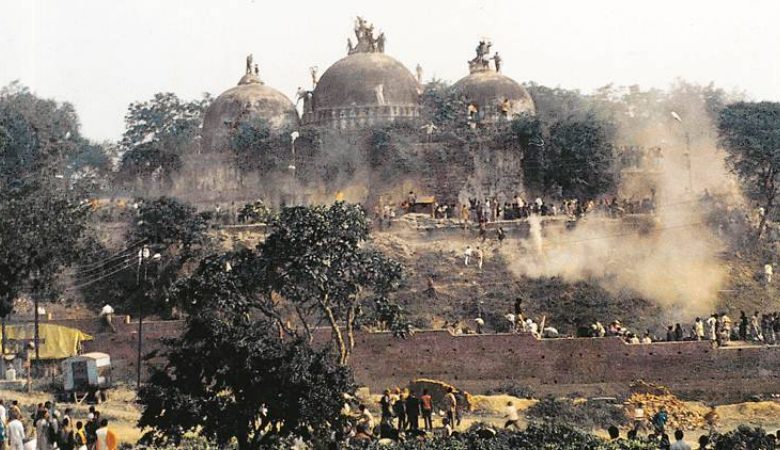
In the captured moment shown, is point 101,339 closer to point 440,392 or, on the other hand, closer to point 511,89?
point 440,392

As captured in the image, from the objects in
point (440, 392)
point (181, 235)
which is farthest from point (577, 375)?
point (181, 235)

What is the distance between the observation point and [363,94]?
52.8 meters

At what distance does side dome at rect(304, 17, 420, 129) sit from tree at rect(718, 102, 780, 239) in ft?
41.1

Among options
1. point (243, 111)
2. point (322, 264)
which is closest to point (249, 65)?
point (243, 111)

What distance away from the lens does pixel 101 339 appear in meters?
37.0

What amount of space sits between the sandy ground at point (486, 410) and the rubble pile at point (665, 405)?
474mm

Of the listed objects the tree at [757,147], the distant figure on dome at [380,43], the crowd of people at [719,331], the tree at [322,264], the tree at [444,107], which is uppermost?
the distant figure on dome at [380,43]

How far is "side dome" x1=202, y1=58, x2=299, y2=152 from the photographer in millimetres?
53938

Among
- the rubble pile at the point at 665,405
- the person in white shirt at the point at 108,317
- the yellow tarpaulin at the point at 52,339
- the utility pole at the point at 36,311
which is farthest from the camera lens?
the person in white shirt at the point at 108,317

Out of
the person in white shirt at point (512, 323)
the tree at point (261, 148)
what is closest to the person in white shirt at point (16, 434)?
the person in white shirt at point (512, 323)

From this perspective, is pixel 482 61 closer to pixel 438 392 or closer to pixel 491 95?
pixel 491 95

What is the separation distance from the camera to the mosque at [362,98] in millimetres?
52594

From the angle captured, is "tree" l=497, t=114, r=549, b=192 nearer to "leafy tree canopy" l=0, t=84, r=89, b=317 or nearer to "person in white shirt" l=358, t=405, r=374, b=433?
"leafy tree canopy" l=0, t=84, r=89, b=317

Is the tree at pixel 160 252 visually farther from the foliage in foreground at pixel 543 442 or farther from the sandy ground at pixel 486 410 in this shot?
the foliage in foreground at pixel 543 442
